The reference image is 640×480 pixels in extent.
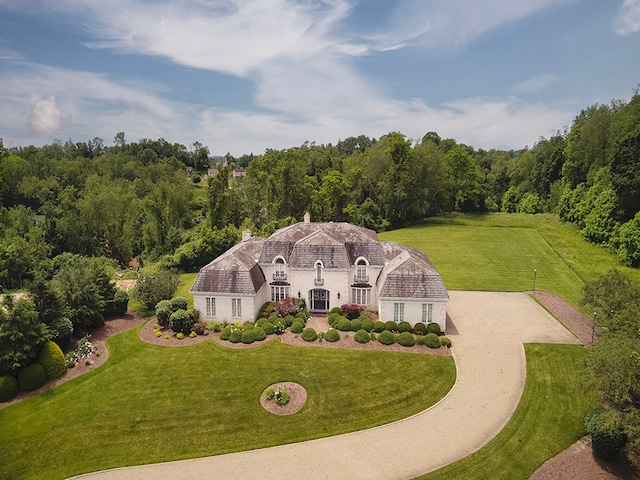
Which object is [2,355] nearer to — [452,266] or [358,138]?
[452,266]

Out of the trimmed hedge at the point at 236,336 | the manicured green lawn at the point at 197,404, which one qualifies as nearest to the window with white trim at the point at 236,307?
the trimmed hedge at the point at 236,336

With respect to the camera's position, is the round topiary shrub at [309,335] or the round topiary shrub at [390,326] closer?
the round topiary shrub at [309,335]

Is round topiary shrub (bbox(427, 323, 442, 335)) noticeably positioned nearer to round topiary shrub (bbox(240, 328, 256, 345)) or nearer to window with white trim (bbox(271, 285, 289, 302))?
window with white trim (bbox(271, 285, 289, 302))

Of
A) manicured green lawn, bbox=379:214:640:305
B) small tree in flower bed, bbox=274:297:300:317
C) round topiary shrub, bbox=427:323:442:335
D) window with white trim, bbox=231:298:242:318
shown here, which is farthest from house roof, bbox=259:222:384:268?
manicured green lawn, bbox=379:214:640:305

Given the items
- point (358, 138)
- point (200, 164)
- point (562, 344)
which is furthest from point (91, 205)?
point (358, 138)

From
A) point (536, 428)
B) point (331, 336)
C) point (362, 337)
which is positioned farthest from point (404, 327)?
point (536, 428)

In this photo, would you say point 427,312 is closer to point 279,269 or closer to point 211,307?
point 279,269

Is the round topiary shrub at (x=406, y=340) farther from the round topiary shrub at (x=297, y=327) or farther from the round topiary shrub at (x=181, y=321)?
the round topiary shrub at (x=181, y=321)
